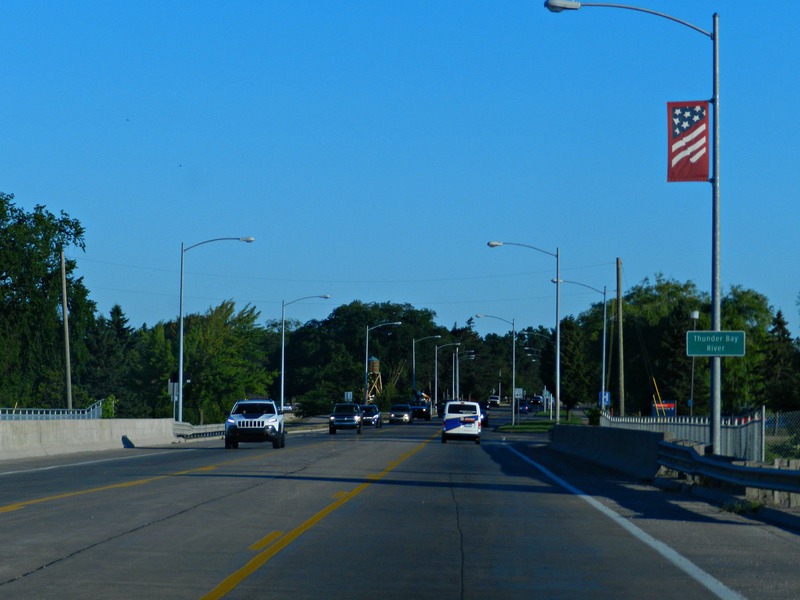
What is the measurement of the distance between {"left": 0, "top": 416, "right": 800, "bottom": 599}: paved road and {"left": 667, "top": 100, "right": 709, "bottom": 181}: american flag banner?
6135 mm

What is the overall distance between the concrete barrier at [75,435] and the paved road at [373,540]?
936cm

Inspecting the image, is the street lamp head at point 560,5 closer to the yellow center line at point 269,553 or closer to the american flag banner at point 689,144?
the american flag banner at point 689,144

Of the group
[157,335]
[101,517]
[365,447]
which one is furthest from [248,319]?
[101,517]

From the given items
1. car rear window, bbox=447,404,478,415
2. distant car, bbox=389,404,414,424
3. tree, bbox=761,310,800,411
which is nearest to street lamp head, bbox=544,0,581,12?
car rear window, bbox=447,404,478,415

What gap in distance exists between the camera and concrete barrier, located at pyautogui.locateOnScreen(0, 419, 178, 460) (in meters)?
33.1

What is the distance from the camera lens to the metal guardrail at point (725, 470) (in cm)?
1597

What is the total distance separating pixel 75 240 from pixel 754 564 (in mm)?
78089

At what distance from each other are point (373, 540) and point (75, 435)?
2721cm

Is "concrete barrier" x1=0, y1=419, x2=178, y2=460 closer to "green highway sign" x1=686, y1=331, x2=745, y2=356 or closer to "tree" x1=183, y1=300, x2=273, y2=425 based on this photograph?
"green highway sign" x1=686, y1=331, x2=745, y2=356

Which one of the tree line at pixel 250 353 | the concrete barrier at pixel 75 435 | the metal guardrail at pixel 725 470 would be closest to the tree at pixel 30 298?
the tree line at pixel 250 353

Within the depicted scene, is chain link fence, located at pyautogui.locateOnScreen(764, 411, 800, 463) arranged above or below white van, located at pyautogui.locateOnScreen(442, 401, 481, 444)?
above

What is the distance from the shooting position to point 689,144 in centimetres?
2297

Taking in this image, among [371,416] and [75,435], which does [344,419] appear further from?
[75,435]

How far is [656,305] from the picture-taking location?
101m
